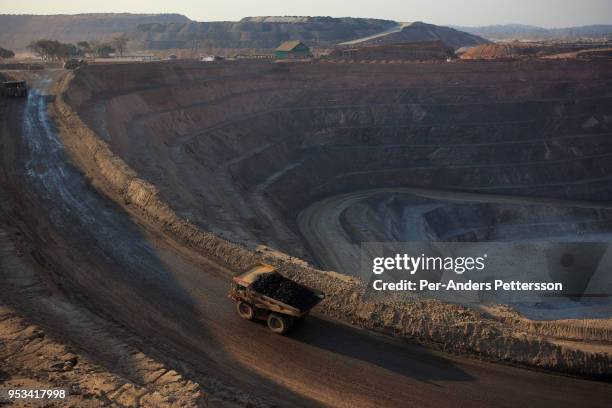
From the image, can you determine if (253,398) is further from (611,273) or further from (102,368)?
(611,273)

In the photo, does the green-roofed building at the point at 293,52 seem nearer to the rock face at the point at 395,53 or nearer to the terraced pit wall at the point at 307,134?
the rock face at the point at 395,53

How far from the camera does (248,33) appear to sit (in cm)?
14825

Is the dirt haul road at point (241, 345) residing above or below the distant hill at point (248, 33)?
below

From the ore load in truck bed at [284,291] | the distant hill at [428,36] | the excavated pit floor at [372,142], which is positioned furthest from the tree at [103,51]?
the ore load in truck bed at [284,291]

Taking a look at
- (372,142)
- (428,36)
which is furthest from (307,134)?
(428,36)

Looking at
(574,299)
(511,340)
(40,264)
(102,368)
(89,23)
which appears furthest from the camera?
(89,23)

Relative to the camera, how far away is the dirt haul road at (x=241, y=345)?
Answer: 12.9 metres

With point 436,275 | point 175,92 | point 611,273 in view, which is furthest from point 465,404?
point 175,92

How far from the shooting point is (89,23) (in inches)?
7766

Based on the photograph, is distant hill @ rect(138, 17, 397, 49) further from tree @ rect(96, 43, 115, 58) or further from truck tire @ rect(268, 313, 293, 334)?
truck tire @ rect(268, 313, 293, 334)

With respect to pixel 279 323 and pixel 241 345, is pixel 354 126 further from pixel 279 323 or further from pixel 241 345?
pixel 241 345

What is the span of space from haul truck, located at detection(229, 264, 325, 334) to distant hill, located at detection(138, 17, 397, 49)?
13016cm

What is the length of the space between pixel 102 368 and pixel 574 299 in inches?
1397

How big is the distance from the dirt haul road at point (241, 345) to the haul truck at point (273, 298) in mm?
476
